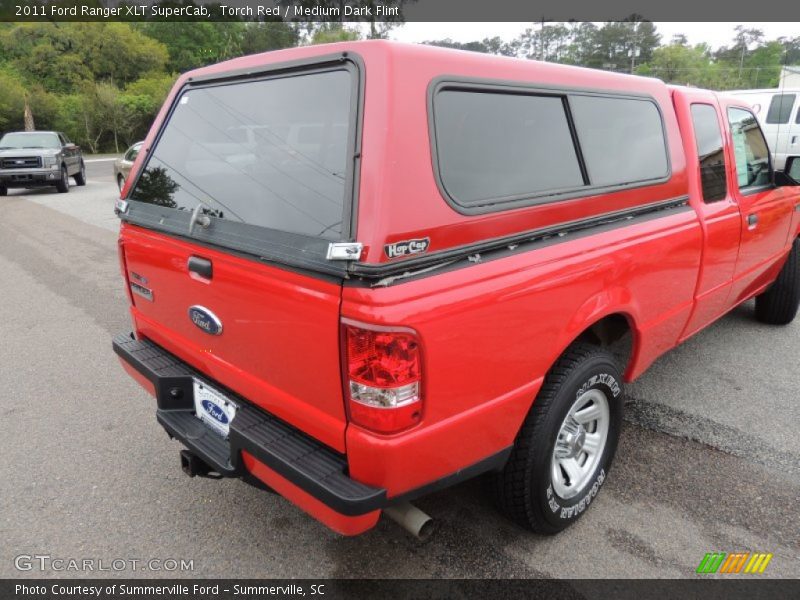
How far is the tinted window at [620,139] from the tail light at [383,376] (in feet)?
4.44

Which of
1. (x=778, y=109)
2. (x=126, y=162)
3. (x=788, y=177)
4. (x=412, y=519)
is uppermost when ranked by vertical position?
(x=778, y=109)

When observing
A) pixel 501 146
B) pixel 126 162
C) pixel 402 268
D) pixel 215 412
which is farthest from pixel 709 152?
pixel 126 162

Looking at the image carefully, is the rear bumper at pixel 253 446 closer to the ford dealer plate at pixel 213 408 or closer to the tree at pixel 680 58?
the ford dealer plate at pixel 213 408

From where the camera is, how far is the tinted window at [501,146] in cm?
200

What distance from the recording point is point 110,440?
3355 millimetres

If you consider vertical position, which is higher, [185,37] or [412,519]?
[185,37]

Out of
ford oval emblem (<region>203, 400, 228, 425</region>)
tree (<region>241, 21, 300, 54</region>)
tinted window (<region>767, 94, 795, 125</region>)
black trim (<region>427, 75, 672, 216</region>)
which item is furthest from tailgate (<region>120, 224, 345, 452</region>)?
tree (<region>241, 21, 300, 54</region>)

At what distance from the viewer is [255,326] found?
83.0 inches

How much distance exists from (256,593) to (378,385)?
1.19 m

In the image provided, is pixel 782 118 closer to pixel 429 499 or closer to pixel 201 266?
pixel 429 499

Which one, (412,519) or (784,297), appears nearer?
(412,519)

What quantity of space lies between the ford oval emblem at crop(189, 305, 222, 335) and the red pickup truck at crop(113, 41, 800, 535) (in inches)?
0.4

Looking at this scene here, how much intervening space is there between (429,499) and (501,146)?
5.65 ft

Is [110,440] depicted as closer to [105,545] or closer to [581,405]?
[105,545]
